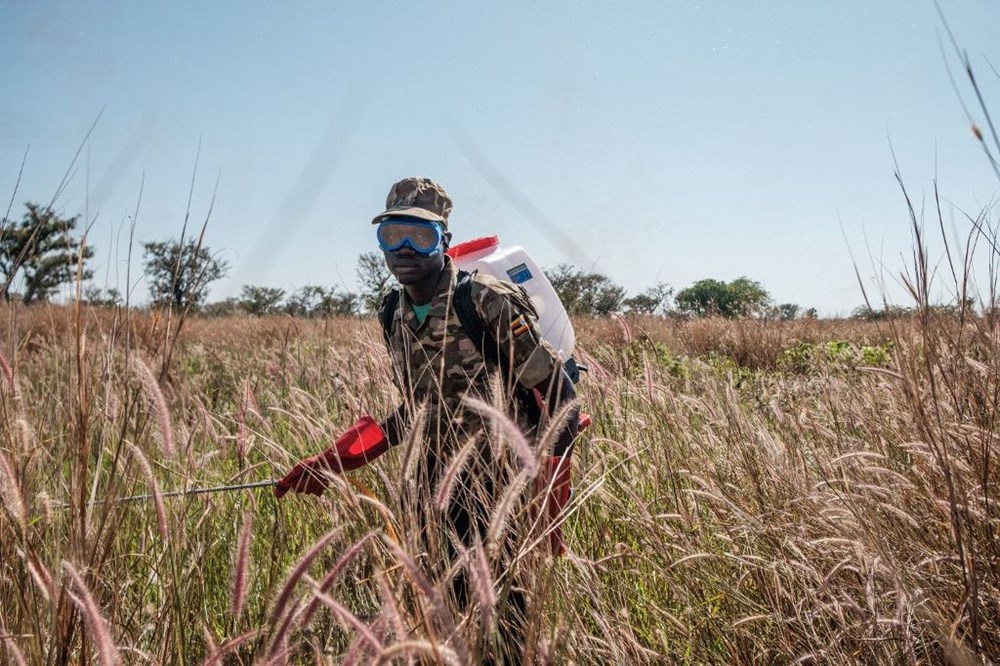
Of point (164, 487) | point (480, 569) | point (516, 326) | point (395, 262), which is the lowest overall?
point (164, 487)

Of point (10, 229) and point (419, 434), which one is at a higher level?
point (10, 229)

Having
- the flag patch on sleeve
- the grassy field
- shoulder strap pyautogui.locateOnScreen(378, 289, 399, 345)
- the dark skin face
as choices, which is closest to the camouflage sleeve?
the flag patch on sleeve

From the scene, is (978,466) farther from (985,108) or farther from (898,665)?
(985,108)

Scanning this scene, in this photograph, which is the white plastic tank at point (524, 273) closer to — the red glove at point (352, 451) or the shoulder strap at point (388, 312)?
the shoulder strap at point (388, 312)

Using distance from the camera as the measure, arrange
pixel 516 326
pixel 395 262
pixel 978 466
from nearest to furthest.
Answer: pixel 978 466
pixel 516 326
pixel 395 262

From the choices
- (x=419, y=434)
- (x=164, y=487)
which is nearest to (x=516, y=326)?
(x=419, y=434)

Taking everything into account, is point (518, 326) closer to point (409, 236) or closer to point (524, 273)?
point (409, 236)

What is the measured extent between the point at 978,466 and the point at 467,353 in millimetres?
1452

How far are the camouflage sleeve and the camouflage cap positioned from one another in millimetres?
383

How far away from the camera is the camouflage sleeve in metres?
2.33

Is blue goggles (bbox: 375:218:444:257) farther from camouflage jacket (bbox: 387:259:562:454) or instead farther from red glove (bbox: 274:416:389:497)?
red glove (bbox: 274:416:389:497)

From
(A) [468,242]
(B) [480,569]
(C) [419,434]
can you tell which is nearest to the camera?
(B) [480,569]

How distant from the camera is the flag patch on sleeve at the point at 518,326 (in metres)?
2.33

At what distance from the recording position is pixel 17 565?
5.10 ft
